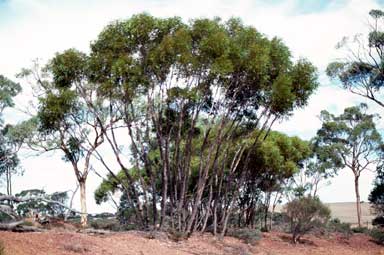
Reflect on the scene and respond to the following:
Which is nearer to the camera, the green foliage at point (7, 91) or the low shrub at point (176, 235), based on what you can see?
the low shrub at point (176, 235)

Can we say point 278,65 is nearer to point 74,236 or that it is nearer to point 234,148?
point 234,148

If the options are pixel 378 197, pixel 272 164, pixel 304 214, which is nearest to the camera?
pixel 304 214

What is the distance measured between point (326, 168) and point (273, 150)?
10751 millimetres

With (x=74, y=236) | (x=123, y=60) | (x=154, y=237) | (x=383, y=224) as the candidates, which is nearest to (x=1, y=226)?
(x=74, y=236)

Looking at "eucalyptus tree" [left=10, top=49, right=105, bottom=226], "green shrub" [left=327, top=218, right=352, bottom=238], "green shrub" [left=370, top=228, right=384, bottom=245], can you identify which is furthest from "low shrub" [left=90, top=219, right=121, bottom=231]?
"green shrub" [left=370, top=228, right=384, bottom=245]

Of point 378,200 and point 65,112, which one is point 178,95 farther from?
point 378,200

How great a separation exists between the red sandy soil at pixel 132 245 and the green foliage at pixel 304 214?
2.56ft

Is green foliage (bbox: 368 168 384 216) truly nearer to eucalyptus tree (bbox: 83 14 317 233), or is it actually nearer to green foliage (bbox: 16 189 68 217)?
eucalyptus tree (bbox: 83 14 317 233)

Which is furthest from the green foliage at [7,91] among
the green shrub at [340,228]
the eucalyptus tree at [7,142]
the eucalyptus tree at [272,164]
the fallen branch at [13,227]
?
the green shrub at [340,228]

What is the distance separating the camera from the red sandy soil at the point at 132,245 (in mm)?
10938

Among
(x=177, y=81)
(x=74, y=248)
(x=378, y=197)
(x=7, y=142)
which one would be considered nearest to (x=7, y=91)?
(x=7, y=142)

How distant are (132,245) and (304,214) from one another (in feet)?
41.7

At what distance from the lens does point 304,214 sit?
2438 centimetres

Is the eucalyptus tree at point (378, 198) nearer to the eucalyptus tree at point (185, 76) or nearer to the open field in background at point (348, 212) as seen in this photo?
the eucalyptus tree at point (185, 76)
